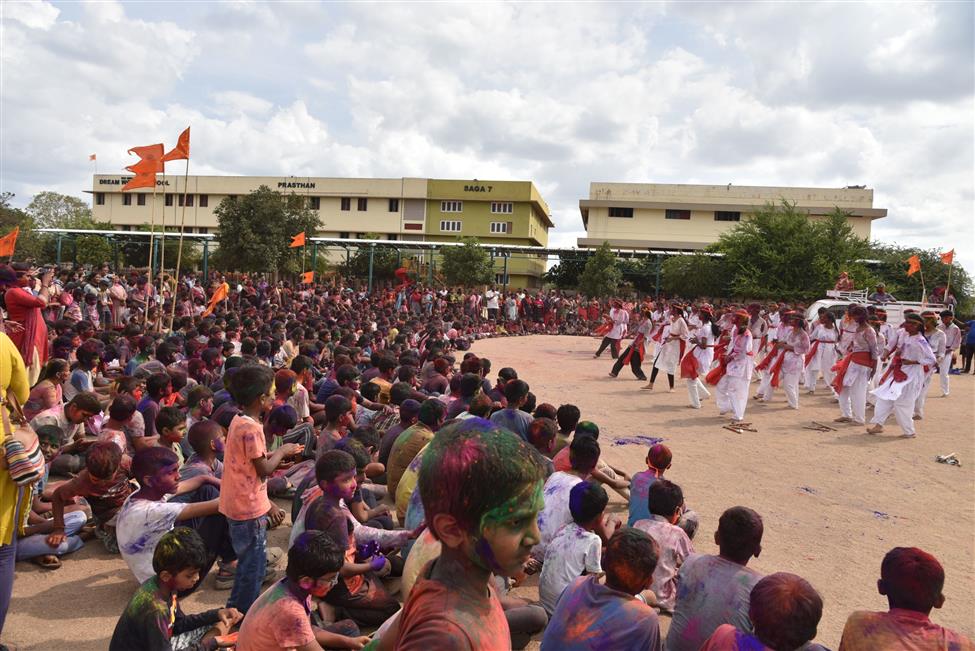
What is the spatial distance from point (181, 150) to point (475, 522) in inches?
476

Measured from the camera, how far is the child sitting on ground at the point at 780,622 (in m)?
2.30

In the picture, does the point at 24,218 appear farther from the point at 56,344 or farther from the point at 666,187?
the point at 666,187

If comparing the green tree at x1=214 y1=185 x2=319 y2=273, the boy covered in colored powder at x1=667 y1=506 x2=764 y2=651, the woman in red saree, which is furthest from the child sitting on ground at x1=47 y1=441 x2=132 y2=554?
the green tree at x1=214 y1=185 x2=319 y2=273

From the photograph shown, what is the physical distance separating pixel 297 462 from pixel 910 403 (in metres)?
8.58

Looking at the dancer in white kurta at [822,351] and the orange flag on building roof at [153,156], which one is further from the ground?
the orange flag on building roof at [153,156]

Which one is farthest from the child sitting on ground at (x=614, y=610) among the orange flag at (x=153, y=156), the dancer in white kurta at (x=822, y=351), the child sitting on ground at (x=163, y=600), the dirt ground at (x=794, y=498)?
the orange flag at (x=153, y=156)

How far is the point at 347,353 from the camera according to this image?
27.9ft

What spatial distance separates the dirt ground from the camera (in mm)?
3959

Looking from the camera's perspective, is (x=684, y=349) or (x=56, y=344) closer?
(x=56, y=344)

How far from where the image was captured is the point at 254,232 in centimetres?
2630

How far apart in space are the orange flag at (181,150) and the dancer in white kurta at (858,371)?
456 inches

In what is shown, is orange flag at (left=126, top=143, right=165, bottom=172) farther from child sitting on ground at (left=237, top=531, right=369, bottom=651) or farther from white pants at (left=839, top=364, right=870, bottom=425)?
white pants at (left=839, top=364, right=870, bottom=425)

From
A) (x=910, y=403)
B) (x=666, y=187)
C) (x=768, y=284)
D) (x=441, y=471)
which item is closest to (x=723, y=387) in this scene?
(x=910, y=403)

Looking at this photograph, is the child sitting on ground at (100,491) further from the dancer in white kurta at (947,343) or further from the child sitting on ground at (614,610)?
the dancer in white kurta at (947,343)
